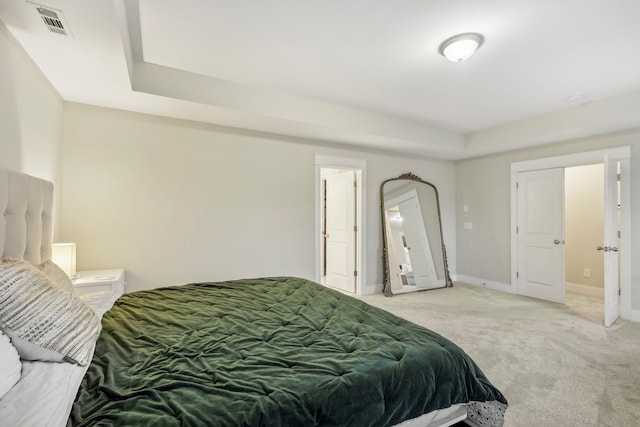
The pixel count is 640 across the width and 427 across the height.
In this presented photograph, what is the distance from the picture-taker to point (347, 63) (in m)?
2.81

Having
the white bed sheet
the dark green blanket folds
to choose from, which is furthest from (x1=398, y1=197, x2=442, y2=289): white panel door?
the white bed sheet

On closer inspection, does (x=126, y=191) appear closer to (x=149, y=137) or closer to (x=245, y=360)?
(x=149, y=137)

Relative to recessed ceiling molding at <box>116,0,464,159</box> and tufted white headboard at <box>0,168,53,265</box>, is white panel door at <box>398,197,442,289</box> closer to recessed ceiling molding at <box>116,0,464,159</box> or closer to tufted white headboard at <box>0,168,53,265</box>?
recessed ceiling molding at <box>116,0,464,159</box>

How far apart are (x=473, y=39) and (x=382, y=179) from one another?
9.48 ft

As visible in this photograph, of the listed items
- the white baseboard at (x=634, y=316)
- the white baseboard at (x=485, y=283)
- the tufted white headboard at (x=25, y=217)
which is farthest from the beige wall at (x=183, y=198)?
the white baseboard at (x=634, y=316)

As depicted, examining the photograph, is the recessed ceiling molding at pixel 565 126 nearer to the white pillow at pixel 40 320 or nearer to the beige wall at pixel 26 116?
the white pillow at pixel 40 320

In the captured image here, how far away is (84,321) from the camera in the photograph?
1312 mm

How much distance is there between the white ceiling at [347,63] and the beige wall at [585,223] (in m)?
1.58

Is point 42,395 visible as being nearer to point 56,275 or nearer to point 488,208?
point 56,275

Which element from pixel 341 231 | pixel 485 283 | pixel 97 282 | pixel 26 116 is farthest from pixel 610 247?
pixel 26 116

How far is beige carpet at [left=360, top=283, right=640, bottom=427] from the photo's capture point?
1988 millimetres

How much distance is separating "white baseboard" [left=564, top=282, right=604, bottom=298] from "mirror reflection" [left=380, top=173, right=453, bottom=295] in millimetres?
1953

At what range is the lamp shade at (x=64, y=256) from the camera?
2.54 metres

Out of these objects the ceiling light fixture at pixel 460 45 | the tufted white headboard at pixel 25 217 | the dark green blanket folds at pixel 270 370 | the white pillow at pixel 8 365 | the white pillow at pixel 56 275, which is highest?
the ceiling light fixture at pixel 460 45
